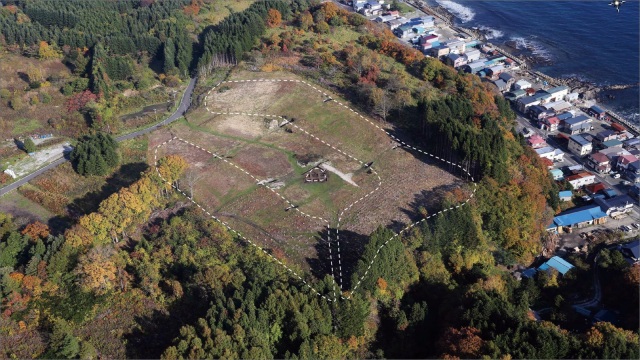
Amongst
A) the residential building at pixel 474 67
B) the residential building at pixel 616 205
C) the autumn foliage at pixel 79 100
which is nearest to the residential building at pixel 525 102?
the residential building at pixel 474 67

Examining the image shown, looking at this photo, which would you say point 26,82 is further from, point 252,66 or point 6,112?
point 252,66

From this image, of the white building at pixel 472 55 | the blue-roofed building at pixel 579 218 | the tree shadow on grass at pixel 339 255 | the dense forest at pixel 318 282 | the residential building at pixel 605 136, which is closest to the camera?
the dense forest at pixel 318 282

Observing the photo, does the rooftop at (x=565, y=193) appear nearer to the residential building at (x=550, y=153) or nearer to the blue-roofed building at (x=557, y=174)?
the blue-roofed building at (x=557, y=174)

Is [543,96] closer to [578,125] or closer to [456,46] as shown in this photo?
[578,125]

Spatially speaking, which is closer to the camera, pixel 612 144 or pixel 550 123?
pixel 612 144

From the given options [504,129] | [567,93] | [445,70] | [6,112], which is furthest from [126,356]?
[567,93]

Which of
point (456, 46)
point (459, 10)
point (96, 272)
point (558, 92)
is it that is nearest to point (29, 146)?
point (96, 272)

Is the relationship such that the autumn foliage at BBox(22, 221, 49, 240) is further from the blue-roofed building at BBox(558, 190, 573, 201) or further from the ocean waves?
the ocean waves
